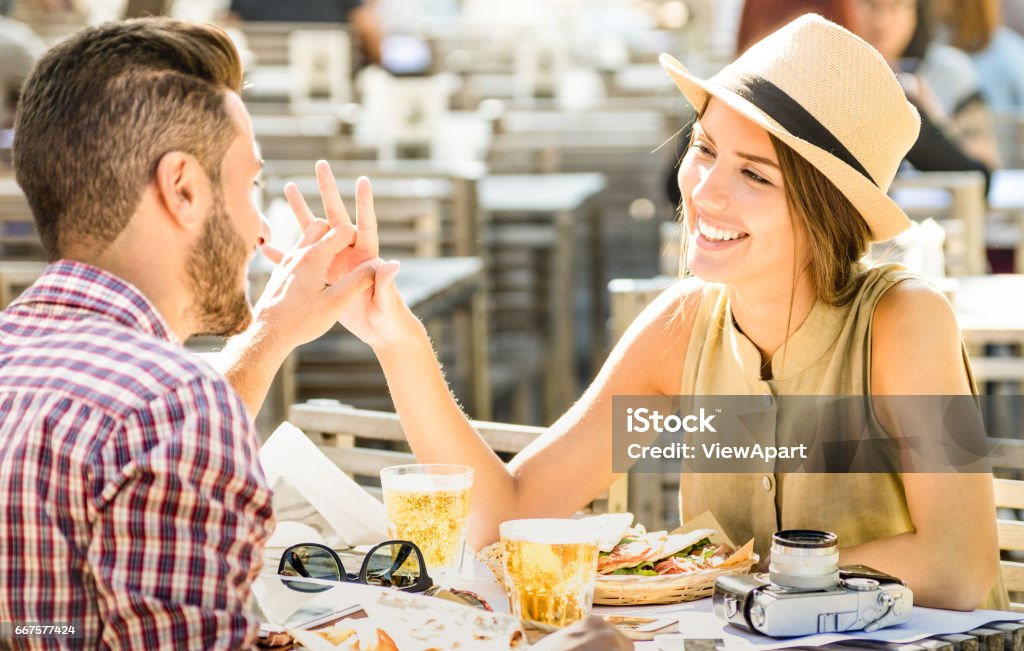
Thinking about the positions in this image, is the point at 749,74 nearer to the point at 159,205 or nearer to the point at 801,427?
the point at 801,427

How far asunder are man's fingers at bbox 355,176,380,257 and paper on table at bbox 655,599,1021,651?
579 mm

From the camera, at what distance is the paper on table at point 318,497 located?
5.62ft

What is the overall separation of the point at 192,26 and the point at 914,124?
0.96 m

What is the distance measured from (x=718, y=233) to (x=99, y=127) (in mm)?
865

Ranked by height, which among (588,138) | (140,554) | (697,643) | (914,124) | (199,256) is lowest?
(697,643)

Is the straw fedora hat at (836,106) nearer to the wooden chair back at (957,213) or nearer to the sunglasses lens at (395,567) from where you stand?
the sunglasses lens at (395,567)

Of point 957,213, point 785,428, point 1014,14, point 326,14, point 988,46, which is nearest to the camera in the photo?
point 785,428

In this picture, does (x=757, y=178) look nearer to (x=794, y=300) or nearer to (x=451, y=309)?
(x=794, y=300)

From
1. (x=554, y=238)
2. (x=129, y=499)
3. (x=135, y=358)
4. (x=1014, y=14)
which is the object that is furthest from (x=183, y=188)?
(x=1014, y=14)

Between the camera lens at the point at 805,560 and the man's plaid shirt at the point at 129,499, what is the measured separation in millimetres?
522

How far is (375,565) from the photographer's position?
1412 millimetres

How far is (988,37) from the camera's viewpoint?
226 inches

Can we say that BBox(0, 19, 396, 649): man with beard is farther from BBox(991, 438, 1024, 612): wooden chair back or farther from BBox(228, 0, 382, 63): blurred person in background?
BBox(228, 0, 382, 63): blurred person in background

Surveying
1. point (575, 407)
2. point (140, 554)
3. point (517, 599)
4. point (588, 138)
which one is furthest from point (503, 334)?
point (140, 554)
